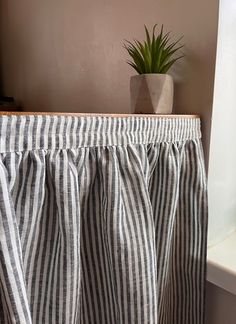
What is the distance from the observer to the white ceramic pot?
63cm

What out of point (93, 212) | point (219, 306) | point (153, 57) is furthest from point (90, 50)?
point (219, 306)

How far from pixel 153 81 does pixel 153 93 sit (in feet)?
0.08

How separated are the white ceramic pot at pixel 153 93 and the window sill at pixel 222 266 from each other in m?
0.35

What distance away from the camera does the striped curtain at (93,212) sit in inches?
15.9

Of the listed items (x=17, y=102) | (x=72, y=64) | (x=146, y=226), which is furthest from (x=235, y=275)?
(x=17, y=102)

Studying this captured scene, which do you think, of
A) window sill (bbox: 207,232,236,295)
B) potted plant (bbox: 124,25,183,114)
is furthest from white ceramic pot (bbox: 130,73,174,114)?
window sill (bbox: 207,232,236,295)

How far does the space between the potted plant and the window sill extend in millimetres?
348

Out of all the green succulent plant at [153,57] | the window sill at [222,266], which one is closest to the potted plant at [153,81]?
the green succulent plant at [153,57]

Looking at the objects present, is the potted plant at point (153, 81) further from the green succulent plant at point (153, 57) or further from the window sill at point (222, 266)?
the window sill at point (222, 266)

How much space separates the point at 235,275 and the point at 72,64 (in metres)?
0.84

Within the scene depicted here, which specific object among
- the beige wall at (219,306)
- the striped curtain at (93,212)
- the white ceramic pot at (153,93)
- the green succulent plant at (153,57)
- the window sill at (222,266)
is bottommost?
the beige wall at (219,306)

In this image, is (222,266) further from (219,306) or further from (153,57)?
(153,57)

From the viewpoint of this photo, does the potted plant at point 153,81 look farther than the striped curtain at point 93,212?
Yes

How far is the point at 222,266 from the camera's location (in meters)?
0.67
